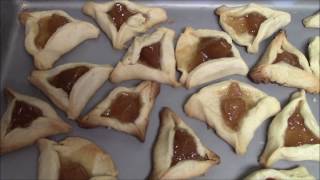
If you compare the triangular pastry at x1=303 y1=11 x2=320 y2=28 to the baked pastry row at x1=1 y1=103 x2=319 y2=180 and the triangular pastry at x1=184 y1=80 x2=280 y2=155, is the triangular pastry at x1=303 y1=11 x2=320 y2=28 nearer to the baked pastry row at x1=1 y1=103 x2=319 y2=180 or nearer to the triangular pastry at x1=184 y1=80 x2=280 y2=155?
the triangular pastry at x1=184 y1=80 x2=280 y2=155

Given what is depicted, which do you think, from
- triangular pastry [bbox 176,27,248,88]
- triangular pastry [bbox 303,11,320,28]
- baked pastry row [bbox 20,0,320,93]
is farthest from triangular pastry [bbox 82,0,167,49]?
triangular pastry [bbox 303,11,320,28]

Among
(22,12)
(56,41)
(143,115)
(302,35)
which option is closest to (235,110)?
(143,115)

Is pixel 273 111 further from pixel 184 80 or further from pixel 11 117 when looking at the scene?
pixel 11 117

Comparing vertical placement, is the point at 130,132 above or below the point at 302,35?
below

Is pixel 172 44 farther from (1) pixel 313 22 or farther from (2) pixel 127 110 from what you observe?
(1) pixel 313 22

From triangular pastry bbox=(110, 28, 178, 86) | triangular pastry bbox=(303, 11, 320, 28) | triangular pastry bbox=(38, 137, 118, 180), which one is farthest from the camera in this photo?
triangular pastry bbox=(303, 11, 320, 28)
